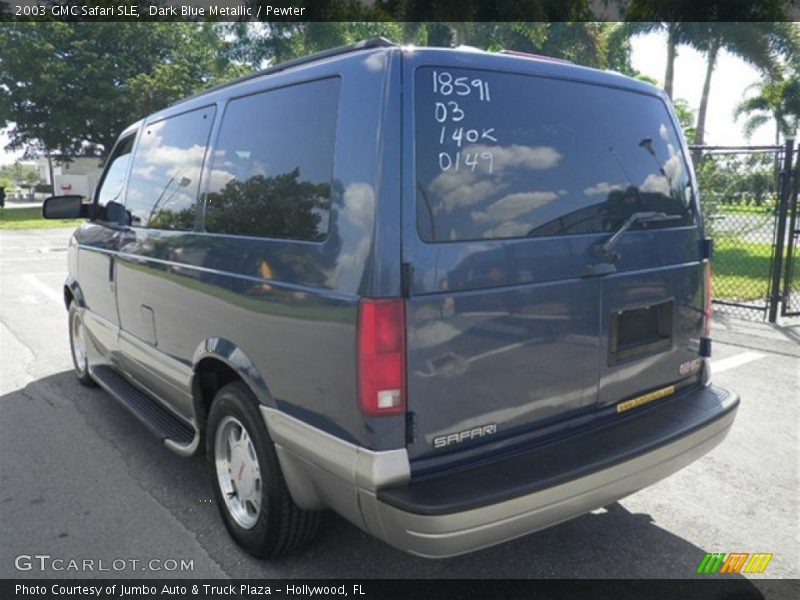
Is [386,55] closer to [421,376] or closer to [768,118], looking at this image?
[421,376]

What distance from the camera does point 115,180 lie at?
4758 mm

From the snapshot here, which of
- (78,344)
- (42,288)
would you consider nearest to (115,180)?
(78,344)

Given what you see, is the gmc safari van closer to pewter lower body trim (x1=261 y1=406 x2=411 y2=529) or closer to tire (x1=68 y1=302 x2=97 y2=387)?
pewter lower body trim (x1=261 y1=406 x2=411 y2=529)

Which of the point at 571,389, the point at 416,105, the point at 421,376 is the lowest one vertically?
the point at 571,389

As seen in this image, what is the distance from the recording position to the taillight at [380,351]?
2.19 m

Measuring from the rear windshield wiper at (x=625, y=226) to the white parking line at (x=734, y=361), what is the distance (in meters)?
3.47

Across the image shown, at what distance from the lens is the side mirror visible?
4.80 metres

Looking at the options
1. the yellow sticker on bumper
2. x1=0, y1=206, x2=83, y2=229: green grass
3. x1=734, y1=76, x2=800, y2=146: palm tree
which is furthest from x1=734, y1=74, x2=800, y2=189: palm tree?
x1=0, y1=206, x2=83, y2=229: green grass

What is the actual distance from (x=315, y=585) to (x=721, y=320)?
695 centimetres

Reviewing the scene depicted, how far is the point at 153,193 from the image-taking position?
388cm

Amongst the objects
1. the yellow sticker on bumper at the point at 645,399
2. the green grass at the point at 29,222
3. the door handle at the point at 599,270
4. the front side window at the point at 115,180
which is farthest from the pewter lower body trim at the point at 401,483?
the green grass at the point at 29,222

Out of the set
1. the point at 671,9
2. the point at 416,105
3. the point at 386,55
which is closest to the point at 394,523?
the point at 416,105

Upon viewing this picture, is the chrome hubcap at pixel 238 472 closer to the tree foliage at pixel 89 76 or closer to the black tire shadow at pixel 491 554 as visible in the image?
the black tire shadow at pixel 491 554

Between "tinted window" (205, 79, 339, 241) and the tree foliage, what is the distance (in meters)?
38.3
